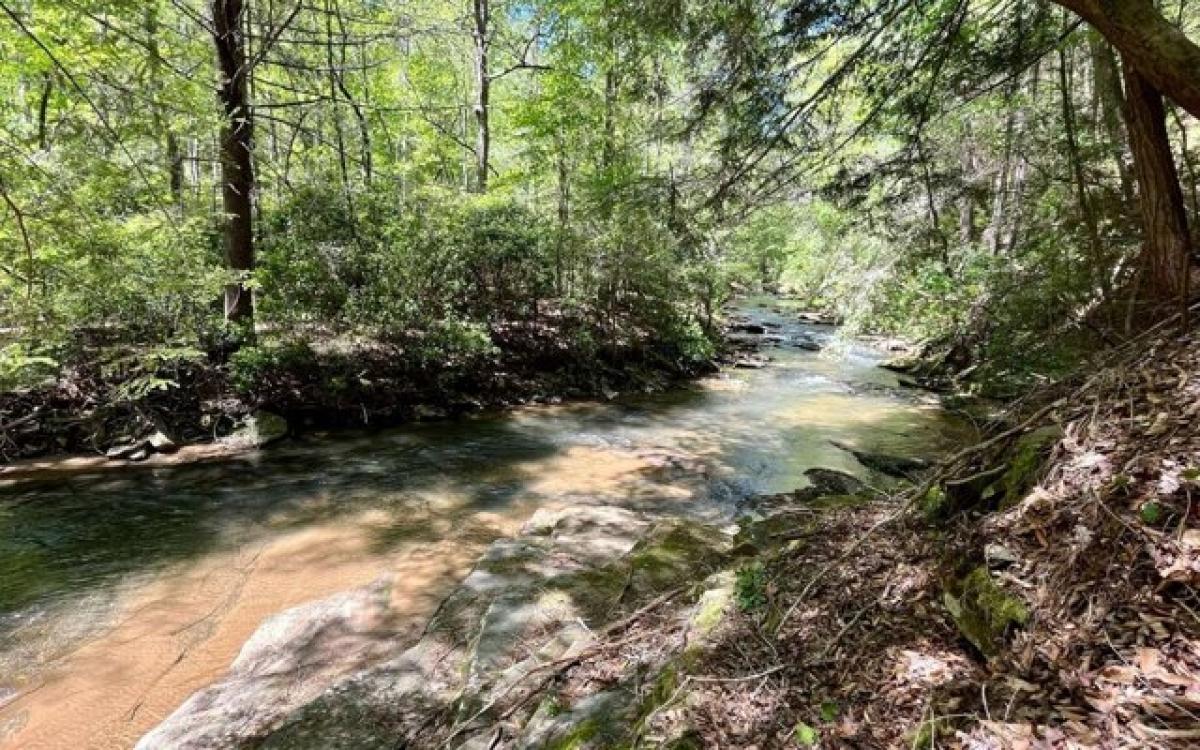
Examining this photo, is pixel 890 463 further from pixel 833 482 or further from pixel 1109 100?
pixel 1109 100

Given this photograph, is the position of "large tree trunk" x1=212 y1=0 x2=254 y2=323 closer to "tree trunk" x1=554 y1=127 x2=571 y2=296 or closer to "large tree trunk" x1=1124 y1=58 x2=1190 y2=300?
"tree trunk" x1=554 y1=127 x2=571 y2=296

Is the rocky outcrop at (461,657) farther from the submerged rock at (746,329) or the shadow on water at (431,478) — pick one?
the submerged rock at (746,329)

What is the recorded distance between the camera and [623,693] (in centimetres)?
228

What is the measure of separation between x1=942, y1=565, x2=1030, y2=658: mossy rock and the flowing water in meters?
3.27

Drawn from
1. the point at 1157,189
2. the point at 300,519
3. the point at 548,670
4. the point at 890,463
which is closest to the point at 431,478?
the point at 300,519

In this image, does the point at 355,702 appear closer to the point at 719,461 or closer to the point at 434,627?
the point at 434,627

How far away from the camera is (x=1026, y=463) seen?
2.28 metres

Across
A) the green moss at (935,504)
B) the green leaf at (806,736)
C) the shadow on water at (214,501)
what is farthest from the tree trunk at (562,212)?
the green leaf at (806,736)

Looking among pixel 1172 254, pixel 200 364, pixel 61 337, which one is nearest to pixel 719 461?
pixel 1172 254

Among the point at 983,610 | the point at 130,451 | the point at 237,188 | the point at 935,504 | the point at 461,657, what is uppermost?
the point at 237,188

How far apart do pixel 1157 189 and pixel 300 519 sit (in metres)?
7.01

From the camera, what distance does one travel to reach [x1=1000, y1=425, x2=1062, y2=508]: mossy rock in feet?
7.29

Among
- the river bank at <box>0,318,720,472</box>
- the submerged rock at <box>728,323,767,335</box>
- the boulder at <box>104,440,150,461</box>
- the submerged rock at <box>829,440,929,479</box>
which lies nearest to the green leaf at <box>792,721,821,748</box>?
the submerged rock at <box>829,440,929,479</box>

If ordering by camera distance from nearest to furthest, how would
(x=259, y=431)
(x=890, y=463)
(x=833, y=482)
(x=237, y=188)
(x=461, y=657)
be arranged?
1. (x=461, y=657)
2. (x=833, y=482)
3. (x=890, y=463)
4. (x=259, y=431)
5. (x=237, y=188)
